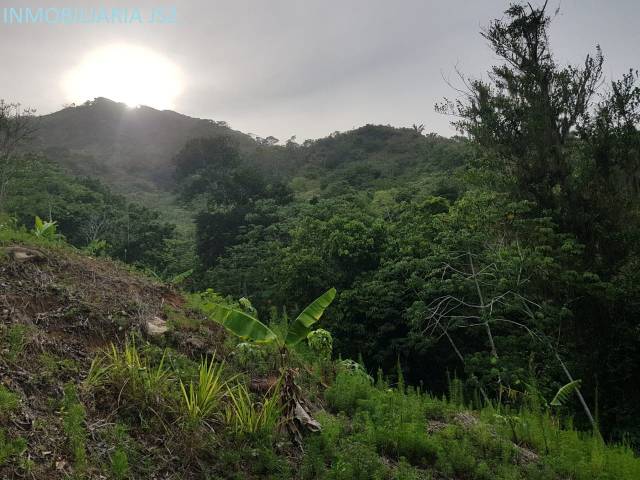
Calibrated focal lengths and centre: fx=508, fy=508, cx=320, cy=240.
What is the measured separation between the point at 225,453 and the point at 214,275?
1632cm

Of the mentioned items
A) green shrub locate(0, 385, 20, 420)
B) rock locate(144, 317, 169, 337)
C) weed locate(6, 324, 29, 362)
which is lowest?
green shrub locate(0, 385, 20, 420)

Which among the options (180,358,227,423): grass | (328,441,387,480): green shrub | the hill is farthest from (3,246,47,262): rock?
(328,441,387,480): green shrub

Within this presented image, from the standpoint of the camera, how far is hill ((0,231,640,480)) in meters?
4.71

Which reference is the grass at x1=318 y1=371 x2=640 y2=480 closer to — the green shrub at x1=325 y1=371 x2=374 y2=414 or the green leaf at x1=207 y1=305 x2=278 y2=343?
the green shrub at x1=325 y1=371 x2=374 y2=414

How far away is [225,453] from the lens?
5133mm

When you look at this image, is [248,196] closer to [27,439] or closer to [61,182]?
[61,182]

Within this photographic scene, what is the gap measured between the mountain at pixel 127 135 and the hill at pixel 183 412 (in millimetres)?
59511

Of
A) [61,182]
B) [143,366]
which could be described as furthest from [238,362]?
[61,182]

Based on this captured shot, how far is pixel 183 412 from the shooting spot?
5.31m

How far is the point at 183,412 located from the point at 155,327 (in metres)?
2.05

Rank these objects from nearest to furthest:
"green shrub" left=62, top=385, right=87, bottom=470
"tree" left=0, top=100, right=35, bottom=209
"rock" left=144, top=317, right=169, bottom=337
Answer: "green shrub" left=62, top=385, right=87, bottom=470
"rock" left=144, top=317, right=169, bottom=337
"tree" left=0, top=100, right=35, bottom=209

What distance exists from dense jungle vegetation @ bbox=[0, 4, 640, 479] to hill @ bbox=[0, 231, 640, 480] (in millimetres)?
35

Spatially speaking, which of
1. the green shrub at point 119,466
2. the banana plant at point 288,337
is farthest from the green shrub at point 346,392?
the green shrub at point 119,466

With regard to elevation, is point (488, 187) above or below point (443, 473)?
above
